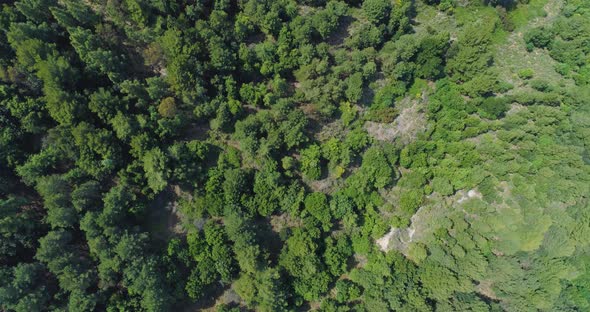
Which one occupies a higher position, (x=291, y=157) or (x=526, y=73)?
(x=526, y=73)

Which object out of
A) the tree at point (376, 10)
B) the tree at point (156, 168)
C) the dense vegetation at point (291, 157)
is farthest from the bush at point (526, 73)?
the tree at point (156, 168)

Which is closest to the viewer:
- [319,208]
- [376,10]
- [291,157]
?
[319,208]

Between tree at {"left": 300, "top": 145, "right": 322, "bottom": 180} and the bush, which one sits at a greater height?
the bush

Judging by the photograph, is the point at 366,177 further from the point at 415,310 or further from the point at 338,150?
the point at 415,310

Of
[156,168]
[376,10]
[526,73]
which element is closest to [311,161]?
[156,168]

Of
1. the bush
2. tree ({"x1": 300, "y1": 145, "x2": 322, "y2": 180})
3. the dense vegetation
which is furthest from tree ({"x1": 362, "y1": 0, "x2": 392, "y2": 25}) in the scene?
the bush

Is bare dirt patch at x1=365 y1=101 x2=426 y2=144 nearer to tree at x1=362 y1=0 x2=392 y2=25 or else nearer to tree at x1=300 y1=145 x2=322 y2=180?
tree at x1=300 y1=145 x2=322 y2=180

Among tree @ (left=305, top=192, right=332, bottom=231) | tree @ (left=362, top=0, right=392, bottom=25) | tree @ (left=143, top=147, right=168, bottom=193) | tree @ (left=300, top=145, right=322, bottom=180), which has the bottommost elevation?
tree @ (left=305, top=192, right=332, bottom=231)

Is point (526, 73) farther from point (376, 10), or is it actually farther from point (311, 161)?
point (311, 161)

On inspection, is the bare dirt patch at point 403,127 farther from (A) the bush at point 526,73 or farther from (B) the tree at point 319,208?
(A) the bush at point 526,73
